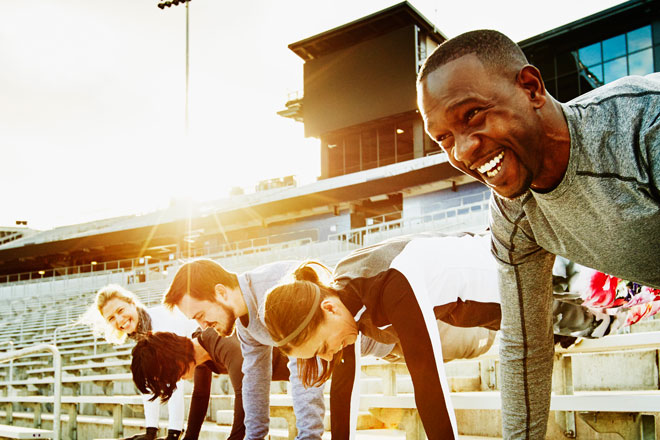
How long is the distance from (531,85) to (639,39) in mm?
18404

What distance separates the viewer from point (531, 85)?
98cm

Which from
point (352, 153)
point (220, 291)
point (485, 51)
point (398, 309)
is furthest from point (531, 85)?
point (352, 153)

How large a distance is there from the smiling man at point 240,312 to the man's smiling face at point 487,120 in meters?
1.62

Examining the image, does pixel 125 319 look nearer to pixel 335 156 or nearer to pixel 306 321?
pixel 306 321

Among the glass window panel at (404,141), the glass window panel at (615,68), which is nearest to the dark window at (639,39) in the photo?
the glass window panel at (615,68)

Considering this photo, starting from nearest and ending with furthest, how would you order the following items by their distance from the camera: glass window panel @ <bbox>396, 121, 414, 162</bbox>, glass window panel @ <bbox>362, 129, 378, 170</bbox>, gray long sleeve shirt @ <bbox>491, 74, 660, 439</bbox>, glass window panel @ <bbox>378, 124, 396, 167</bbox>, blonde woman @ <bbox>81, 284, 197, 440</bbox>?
gray long sleeve shirt @ <bbox>491, 74, 660, 439</bbox> → blonde woman @ <bbox>81, 284, 197, 440</bbox> → glass window panel @ <bbox>396, 121, 414, 162</bbox> → glass window panel @ <bbox>378, 124, 396, 167</bbox> → glass window panel @ <bbox>362, 129, 378, 170</bbox>

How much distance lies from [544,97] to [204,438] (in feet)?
10.1

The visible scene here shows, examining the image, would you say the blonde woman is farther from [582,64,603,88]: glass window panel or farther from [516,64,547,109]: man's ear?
[582,64,603,88]: glass window panel

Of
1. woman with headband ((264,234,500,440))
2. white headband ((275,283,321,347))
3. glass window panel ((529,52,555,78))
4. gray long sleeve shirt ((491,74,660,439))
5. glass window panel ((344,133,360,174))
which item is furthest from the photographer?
glass window panel ((344,133,360,174))

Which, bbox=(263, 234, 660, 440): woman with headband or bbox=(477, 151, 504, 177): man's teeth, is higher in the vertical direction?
bbox=(477, 151, 504, 177): man's teeth

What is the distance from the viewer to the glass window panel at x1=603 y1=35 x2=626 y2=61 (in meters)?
17.1

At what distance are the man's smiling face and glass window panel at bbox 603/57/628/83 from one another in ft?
60.0

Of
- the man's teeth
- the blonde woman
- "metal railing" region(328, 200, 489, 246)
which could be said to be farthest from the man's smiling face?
"metal railing" region(328, 200, 489, 246)

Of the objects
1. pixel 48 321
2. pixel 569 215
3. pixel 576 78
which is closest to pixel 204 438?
pixel 569 215
